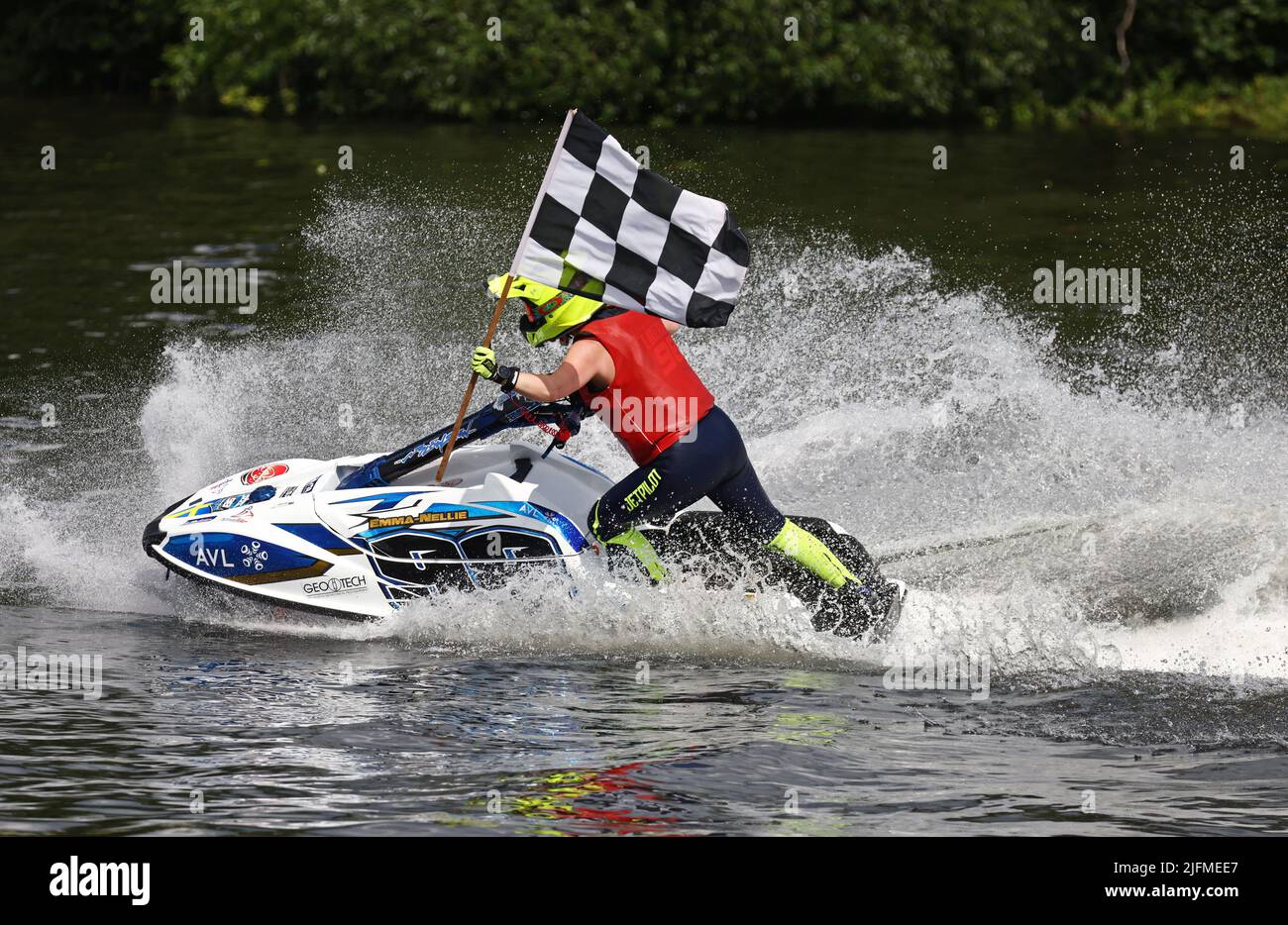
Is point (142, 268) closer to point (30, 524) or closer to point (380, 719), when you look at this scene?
point (30, 524)

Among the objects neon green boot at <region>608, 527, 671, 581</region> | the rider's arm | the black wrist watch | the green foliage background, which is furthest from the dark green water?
the green foliage background

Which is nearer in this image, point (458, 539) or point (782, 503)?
point (458, 539)

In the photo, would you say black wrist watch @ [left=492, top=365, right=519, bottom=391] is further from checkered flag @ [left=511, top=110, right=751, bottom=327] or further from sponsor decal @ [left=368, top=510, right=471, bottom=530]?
sponsor decal @ [left=368, top=510, right=471, bottom=530]

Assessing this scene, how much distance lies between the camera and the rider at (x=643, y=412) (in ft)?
27.5

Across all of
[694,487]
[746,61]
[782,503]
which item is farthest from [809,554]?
[746,61]

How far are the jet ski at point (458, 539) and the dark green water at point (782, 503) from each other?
205 mm

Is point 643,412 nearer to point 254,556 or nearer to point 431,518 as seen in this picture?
point 431,518

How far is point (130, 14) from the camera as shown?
35906 millimetres

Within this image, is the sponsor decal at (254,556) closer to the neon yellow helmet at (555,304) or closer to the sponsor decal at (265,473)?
the sponsor decal at (265,473)

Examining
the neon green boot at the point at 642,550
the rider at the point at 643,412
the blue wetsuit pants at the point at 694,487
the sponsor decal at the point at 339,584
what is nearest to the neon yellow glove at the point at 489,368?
the rider at the point at 643,412

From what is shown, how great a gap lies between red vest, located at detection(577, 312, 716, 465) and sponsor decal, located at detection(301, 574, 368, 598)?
1.58 m

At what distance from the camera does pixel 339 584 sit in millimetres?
8891

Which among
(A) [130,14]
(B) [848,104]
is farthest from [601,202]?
(A) [130,14]

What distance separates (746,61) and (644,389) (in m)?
20.7
